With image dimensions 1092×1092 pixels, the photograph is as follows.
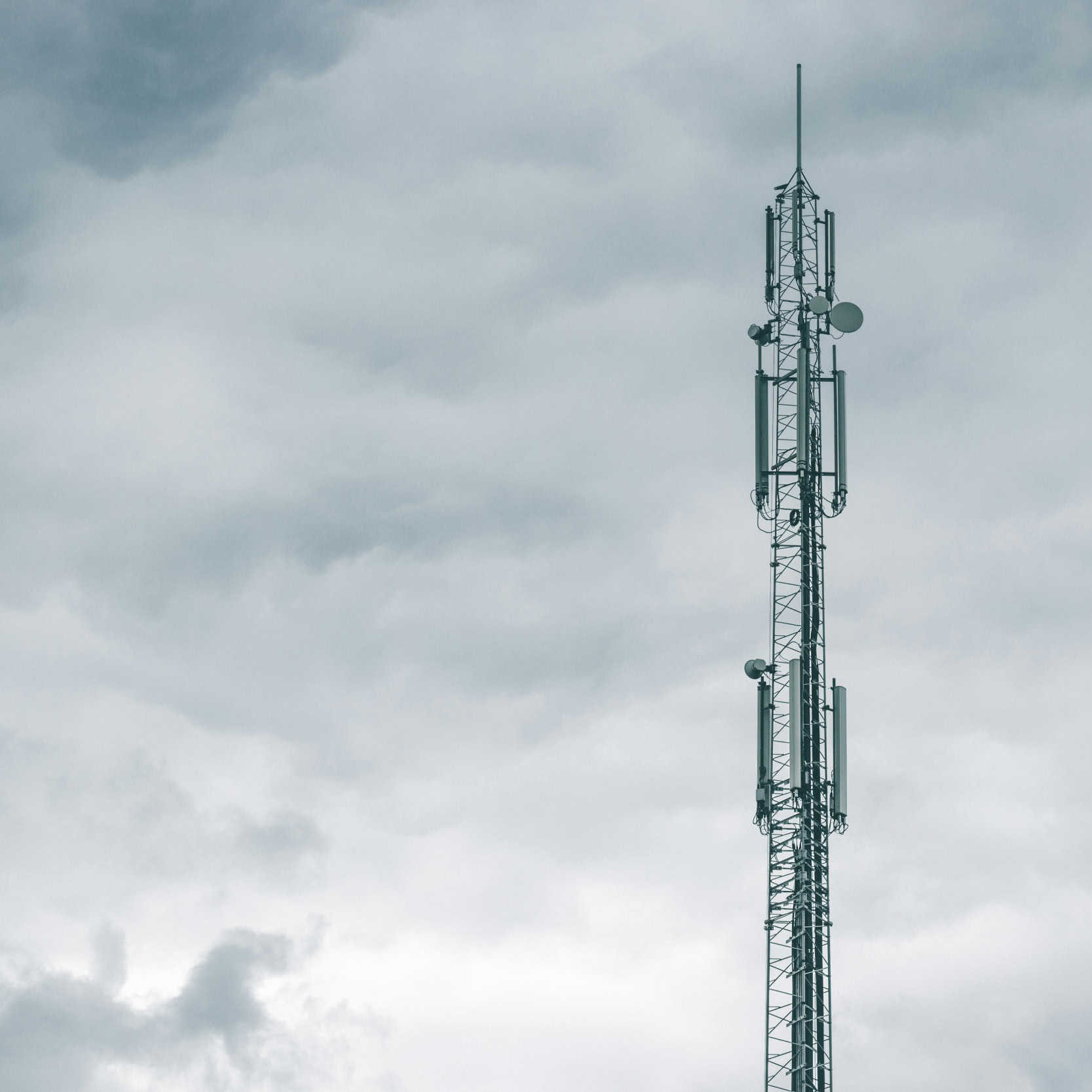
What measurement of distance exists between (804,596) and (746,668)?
4296 millimetres

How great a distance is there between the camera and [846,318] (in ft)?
393

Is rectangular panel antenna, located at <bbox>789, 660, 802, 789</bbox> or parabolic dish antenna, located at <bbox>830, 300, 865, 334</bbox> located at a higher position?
parabolic dish antenna, located at <bbox>830, 300, 865, 334</bbox>

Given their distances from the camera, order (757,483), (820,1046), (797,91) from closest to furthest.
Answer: (820,1046)
(757,483)
(797,91)

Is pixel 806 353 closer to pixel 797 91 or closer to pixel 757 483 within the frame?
pixel 757 483

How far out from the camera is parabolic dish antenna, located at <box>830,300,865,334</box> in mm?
119688

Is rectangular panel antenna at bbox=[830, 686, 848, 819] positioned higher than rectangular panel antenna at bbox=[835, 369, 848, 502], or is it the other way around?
rectangular panel antenna at bbox=[835, 369, 848, 502]

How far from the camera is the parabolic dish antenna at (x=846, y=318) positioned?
11969cm

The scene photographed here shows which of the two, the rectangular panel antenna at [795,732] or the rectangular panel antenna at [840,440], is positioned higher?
the rectangular panel antenna at [840,440]

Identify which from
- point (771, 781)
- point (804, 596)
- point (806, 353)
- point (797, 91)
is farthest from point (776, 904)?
point (797, 91)

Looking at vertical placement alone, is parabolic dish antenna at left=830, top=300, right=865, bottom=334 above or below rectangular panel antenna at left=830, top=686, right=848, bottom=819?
above

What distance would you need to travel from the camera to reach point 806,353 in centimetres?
11825

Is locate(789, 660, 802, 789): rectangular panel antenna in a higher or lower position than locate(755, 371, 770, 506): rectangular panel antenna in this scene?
lower

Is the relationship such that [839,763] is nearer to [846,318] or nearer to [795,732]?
[795,732]

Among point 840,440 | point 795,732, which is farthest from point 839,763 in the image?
point 840,440
